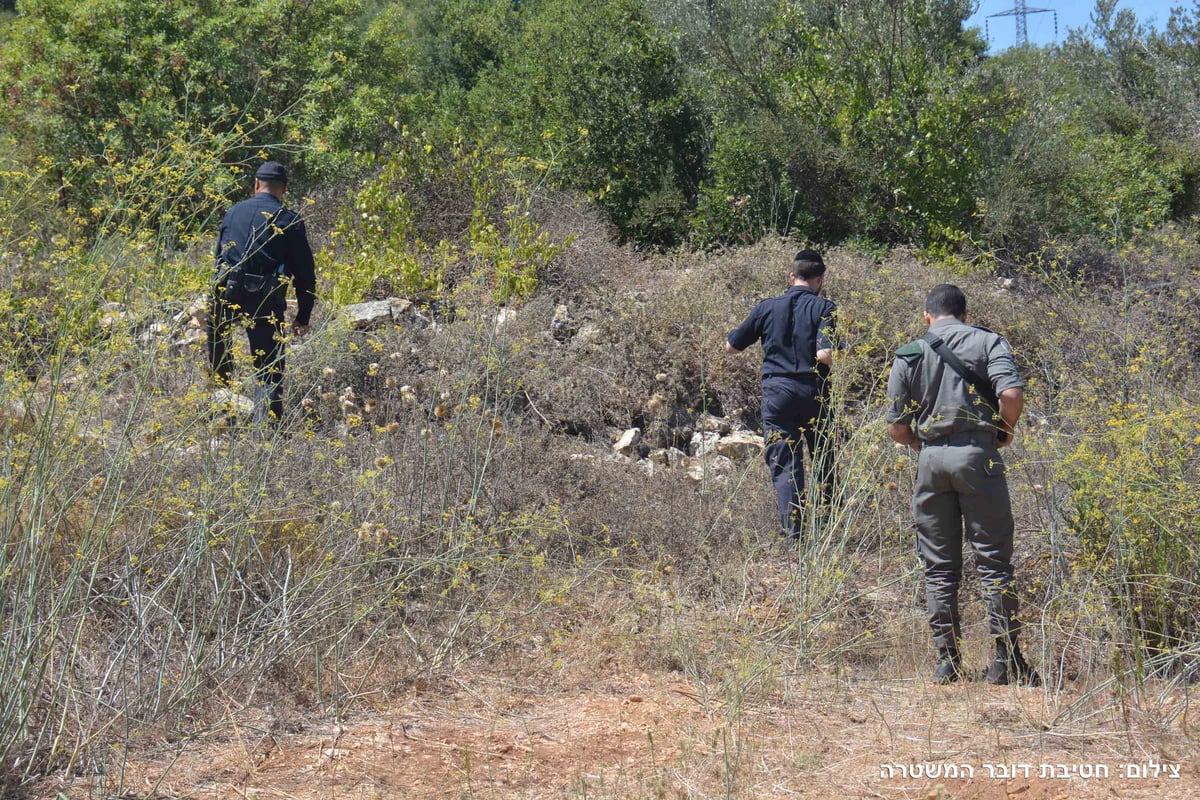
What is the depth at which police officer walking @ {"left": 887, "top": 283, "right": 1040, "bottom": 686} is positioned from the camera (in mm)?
4074

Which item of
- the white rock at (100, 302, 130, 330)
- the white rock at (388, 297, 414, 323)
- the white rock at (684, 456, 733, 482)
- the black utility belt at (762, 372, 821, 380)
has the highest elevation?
the white rock at (100, 302, 130, 330)

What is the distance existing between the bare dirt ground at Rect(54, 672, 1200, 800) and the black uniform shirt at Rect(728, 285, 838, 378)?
5.73ft

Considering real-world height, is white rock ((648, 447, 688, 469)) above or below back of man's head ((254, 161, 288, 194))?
below

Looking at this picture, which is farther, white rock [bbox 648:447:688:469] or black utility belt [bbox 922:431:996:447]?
white rock [bbox 648:447:688:469]

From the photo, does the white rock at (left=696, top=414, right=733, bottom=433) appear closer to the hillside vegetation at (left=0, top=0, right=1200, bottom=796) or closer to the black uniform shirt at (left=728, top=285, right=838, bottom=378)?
the hillside vegetation at (left=0, top=0, right=1200, bottom=796)

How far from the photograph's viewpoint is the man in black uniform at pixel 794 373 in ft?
17.1

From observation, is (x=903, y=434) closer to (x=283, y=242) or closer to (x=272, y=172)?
(x=283, y=242)

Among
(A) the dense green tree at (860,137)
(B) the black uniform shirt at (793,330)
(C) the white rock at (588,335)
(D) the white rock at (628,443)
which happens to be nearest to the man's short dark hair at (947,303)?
(B) the black uniform shirt at (793,330)

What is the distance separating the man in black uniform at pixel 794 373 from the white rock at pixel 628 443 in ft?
4.91

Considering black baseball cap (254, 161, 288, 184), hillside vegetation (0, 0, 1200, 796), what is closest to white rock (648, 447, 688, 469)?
hillside vegetation (0, 0, 1200, 796)

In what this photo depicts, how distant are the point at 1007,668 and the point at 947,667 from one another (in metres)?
0.23

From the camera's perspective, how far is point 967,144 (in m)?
9.83

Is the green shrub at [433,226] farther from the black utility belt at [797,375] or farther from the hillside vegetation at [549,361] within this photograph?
the black utility belt at [797,375]

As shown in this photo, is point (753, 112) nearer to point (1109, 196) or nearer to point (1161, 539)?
point (1109, 196)
